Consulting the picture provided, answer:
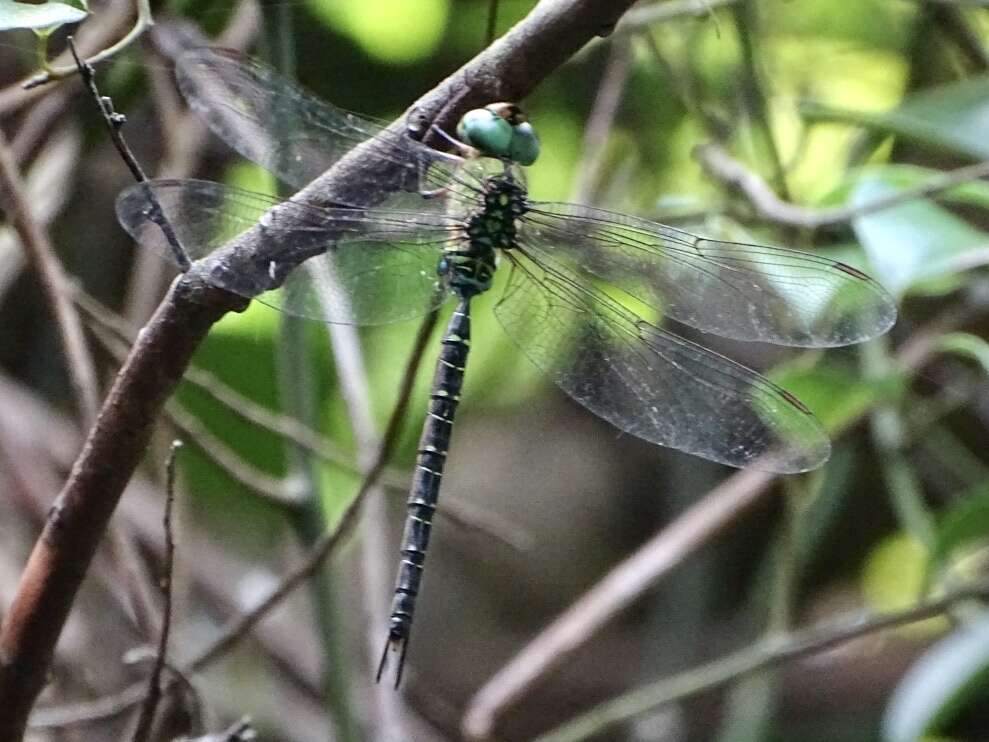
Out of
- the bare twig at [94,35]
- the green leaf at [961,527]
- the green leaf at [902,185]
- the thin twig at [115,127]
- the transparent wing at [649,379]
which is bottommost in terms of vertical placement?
the thin twig at [115,127]

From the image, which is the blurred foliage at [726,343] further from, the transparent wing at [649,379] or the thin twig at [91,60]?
the thin twig at [91,60]

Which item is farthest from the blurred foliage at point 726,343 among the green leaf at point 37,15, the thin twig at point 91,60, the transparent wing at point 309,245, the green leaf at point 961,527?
the green leaf at point 37,15

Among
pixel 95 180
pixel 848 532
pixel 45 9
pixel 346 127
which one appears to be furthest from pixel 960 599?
pixel 95 180

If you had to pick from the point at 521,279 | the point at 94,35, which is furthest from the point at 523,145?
the point at 94,35

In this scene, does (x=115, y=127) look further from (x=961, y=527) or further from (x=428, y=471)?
(x=961, y=527)

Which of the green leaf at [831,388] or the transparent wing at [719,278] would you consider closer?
the transparent wing at [719,278]

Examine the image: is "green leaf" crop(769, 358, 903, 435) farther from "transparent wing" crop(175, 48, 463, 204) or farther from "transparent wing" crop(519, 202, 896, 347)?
"transparent wing" crop(175, 48, 463, 204)
